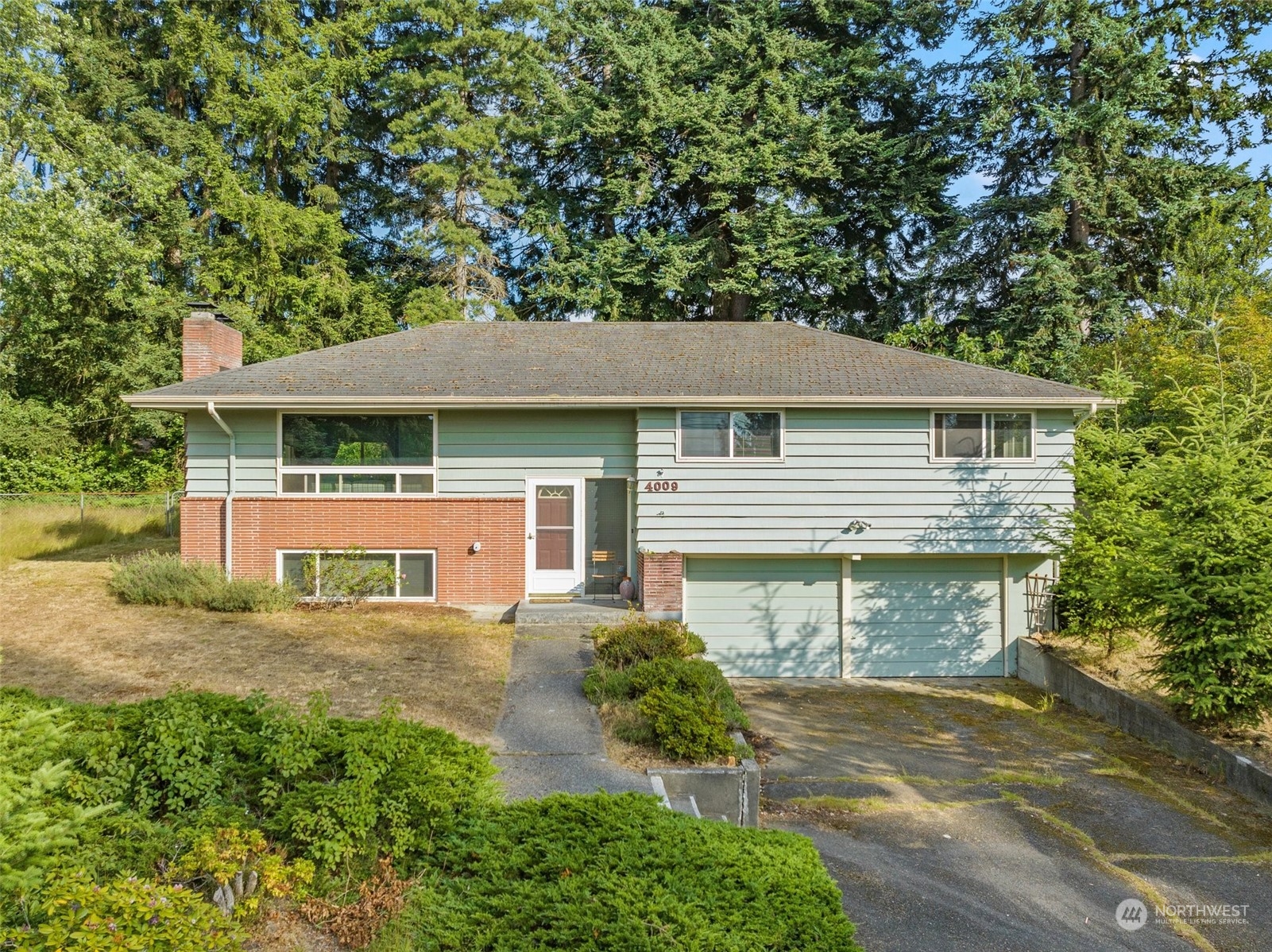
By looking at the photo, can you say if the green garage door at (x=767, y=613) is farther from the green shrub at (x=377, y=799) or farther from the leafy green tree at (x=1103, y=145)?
the leafy green tree at (x=1103, y=145)

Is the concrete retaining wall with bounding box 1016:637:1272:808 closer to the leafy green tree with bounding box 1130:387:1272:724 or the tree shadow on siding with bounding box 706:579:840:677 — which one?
the leafy green tree with bounding box 1130:387:1272:724

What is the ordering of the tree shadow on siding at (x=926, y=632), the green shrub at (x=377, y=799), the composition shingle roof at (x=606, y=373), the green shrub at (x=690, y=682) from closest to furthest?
1. the green shrub at (x=377, y=799)
2. the green shrub at (x=690, y=682)
3. the composition shingle roof at (x=606, y=373)
4. the tree shadow on siding at (x=926, y=632)

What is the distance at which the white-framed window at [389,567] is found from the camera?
11.8 meters

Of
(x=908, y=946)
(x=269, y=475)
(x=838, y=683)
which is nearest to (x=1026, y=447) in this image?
(x=838, y=683)

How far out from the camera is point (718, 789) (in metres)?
6.11

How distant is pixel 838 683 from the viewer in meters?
12.3

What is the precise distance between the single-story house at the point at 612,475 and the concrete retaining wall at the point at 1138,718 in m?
1.56

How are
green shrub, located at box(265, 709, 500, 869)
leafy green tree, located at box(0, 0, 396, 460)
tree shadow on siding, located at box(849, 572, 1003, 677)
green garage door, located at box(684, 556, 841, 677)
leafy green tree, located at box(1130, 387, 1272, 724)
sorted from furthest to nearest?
leafy green tree, located at box(0, 0, 396, 460), tree shadow on siding, located at box(849, 572, 1003, 677), green garage door, located at box(684, 556, 841, 677), leafy green tree, located at box(1130, 387, 1272, 724), green shrub, located at box(265, 709, 500, 869)

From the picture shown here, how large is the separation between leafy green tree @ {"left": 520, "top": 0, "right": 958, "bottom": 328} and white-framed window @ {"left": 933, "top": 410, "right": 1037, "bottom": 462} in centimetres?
1120

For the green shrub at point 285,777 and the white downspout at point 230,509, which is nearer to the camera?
the green shrub at point 285,777

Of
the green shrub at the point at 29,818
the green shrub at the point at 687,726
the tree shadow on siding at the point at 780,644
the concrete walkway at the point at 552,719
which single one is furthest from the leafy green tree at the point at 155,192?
the green shrub at the point at 29,818

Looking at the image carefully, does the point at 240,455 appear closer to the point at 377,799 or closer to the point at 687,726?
the point at 687,726

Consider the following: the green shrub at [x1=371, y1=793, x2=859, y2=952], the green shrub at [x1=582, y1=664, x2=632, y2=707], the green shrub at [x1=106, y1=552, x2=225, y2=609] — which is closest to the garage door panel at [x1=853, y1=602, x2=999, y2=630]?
the green shrub at [x1=582, y1=664, x2=632, y2=707]

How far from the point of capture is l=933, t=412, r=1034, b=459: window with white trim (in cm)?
1196
